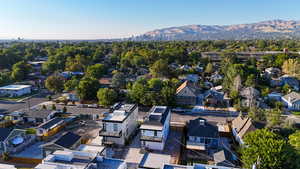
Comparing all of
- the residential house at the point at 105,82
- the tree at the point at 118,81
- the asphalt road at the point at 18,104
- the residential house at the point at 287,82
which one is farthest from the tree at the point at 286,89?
the asphalt road at the point at 18,104

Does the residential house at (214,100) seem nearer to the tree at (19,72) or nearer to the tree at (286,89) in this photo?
the tree at (286,89)

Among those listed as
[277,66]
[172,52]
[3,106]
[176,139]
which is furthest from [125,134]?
[277,66]

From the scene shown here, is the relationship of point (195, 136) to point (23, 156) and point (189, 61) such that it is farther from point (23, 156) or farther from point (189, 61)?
point (189, 61)

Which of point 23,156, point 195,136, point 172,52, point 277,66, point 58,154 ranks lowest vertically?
point 23,156

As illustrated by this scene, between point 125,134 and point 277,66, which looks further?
point 277,66

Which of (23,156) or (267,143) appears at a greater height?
(267,143)

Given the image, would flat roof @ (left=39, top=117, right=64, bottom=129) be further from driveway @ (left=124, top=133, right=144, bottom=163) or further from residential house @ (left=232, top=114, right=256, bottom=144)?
residential house @ (left=232, top=114, right=256, bottom=144)

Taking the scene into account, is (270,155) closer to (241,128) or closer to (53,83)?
(241,128)
